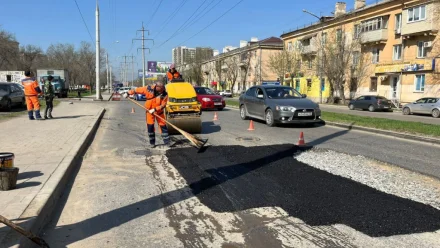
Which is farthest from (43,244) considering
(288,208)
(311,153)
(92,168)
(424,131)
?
(424,131)

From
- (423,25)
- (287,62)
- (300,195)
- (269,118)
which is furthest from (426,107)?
(287,62)

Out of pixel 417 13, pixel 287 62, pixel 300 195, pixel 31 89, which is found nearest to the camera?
pixel 300 195

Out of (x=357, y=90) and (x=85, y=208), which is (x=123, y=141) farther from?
(x=357, y=90)

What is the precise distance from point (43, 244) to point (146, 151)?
4901 mm

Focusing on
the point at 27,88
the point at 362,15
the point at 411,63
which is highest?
the point at 362,15

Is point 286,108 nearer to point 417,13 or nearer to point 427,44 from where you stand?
point 427,44

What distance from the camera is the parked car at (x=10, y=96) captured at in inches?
735

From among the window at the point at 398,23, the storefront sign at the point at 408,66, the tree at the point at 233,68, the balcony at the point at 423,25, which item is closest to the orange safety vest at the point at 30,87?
the storefront sign at the point at 408,66

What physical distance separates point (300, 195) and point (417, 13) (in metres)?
35.1

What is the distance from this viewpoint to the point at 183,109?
33.3ft

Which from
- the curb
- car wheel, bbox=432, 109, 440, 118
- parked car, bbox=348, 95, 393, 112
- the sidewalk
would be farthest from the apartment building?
the sidewalk

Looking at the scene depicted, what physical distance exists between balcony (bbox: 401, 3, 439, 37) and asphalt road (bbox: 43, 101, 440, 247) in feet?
96.3

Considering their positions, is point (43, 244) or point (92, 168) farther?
point (92, 168)

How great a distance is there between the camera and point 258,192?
513 cm
